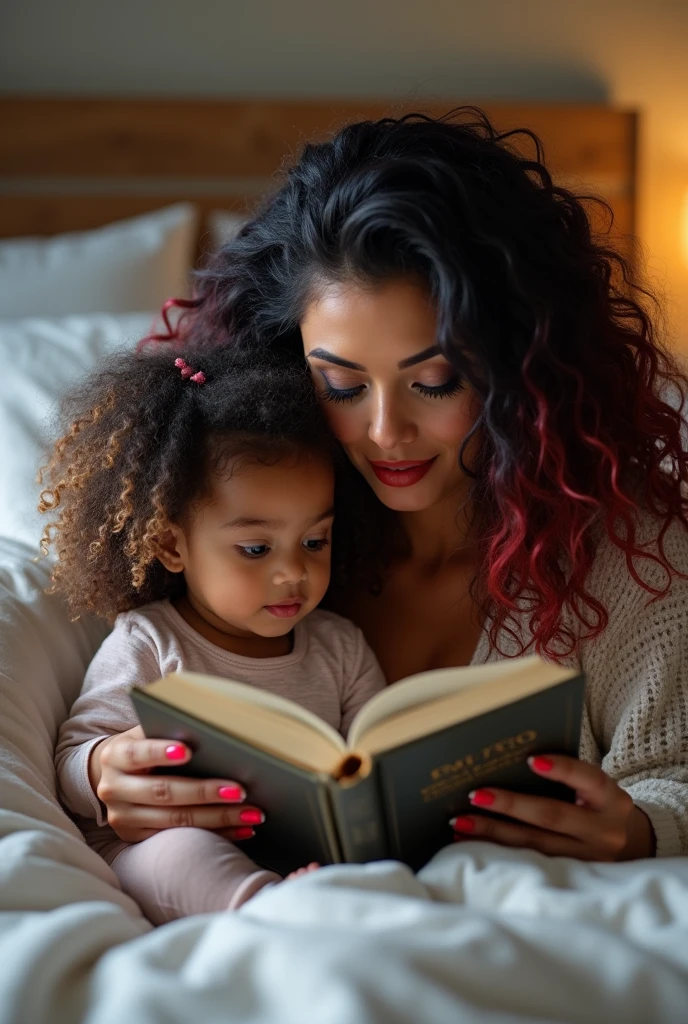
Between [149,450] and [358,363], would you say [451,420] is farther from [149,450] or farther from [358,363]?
[149,450]

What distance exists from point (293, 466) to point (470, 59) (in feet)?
7.66

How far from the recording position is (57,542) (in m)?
1.41

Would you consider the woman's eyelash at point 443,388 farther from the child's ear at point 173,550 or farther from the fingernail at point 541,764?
the fingernail at point 541,764

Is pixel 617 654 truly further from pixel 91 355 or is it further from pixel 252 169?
pixel 252 169

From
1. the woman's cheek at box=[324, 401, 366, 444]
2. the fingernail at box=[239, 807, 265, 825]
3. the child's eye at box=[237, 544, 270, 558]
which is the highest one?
the woman's cheek at box=[324, 401, 366, 444]

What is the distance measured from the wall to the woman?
179cm

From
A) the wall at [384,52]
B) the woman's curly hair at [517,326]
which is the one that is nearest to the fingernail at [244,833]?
the woman's curly hair at [517,326]

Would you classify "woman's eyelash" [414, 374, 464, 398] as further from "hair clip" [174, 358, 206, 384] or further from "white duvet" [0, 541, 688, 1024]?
"white duvet" [0, 541, 688, 1024]

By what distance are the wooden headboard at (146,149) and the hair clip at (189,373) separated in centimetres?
161

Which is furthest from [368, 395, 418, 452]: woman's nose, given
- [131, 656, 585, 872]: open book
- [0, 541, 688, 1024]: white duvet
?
[0, 541, 688, 1024]: white duvet

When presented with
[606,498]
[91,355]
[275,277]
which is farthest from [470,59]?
[606,498]

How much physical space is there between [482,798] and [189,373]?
28.0 inches

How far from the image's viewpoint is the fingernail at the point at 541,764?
100 centimetres

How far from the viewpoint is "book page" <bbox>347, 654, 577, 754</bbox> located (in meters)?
0.92
